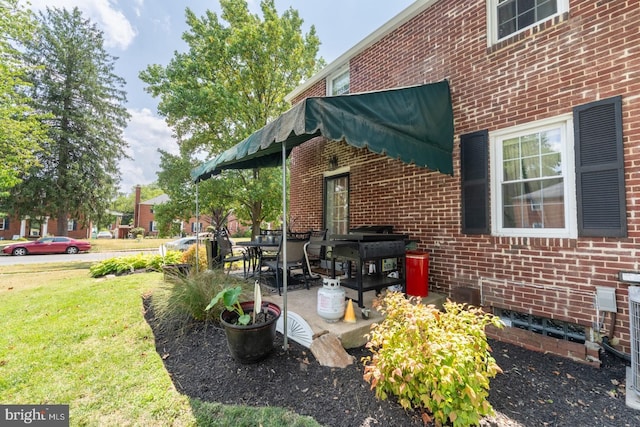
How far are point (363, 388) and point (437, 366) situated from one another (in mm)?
928

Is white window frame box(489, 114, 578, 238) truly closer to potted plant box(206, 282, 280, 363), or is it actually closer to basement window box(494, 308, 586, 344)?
basement window box(494, 308, 586, 344)

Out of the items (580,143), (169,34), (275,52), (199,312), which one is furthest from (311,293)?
(169,34)

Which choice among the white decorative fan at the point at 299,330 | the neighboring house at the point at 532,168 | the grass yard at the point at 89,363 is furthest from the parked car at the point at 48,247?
the neighboring house at the point at 532,168

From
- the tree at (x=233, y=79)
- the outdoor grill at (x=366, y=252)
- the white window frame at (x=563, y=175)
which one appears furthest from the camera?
the tree at (x=233, y=79)

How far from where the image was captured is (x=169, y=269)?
6078 millimetres

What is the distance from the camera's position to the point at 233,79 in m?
13.8

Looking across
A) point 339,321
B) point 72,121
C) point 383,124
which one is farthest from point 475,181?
point 72,121

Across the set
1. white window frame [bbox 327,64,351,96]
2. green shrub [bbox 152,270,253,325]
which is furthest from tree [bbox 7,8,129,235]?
green shrub [bbox 152,270,253,325]

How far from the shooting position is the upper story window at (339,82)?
23.4 ft

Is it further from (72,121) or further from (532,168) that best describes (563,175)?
(72,121)

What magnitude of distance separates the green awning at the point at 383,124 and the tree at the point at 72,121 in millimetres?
23531

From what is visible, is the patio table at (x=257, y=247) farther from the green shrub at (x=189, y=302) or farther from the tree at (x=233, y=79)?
the tree at (x=233, y=79)

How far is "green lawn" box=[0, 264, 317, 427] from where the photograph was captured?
2260 mm

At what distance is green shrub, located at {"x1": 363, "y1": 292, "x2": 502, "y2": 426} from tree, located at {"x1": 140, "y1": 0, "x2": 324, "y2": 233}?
1144cm
